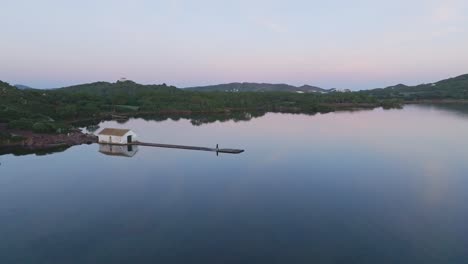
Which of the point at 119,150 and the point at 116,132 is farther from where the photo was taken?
the point at 116,132

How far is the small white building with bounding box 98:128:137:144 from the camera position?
27906mm

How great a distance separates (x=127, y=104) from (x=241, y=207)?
54.1m

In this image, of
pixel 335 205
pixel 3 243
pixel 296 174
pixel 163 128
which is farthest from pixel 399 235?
pixel 163 128

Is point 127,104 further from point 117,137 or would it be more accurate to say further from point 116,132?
point 117,137

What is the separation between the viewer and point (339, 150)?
26391mm

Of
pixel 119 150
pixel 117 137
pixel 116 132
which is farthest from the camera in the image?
pixel 116 132

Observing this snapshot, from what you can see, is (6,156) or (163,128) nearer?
(6,156)

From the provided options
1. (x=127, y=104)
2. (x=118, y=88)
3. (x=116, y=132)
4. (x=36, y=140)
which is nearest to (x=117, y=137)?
(x=116, y=132)

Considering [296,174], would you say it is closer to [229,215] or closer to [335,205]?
[335,205]

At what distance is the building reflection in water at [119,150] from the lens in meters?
25.4

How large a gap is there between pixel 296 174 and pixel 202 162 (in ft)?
20.2

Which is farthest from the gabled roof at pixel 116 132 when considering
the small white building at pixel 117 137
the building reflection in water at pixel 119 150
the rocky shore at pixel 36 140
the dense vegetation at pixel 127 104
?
the dense vegetation at pixel 127 104

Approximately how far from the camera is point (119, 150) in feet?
87.2

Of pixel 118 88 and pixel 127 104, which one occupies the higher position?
pixel 118 88
